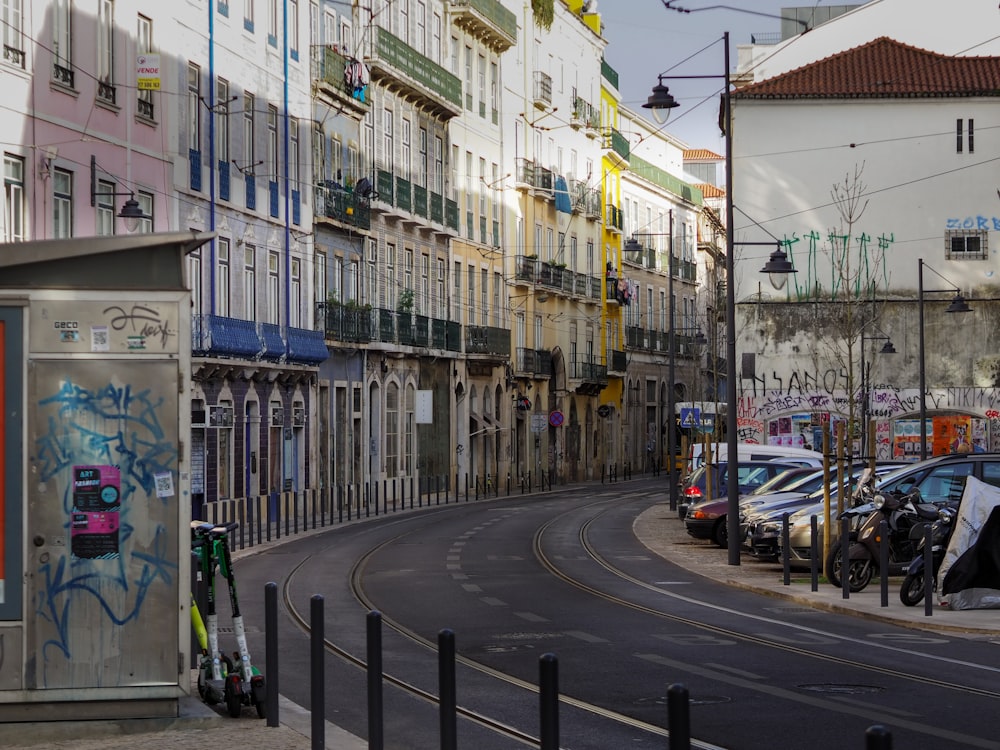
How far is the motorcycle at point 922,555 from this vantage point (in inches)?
846

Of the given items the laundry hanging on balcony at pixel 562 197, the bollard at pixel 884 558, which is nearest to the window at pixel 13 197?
the bollard at pixel 884 558

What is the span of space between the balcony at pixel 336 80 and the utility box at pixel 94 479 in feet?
135

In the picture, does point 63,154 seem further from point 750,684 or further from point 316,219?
point 750,684

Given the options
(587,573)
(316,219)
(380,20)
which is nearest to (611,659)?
(587,573)

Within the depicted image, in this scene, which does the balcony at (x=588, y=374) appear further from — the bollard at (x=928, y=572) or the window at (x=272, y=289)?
the bollard at (x=928, y=572)

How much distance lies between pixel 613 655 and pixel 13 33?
2111 centimetres

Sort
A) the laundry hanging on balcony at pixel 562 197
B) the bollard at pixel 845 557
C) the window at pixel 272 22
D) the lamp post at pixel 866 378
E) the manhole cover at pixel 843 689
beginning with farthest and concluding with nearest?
1. the laundry hanging on balcony at pixel 562 197
2. the lamp post at pixel 866 378
3. the window at pixel 272 22
4. the bollard at pixel 845 557
5. the manhole cover at pixel 843 689

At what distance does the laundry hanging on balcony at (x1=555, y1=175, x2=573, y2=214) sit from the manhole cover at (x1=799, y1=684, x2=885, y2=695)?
6661cm

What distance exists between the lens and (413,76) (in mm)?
60062

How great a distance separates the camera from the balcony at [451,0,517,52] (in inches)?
2635

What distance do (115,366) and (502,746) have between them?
10.9 feet

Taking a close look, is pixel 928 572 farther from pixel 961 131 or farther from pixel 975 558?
pixel 961 131

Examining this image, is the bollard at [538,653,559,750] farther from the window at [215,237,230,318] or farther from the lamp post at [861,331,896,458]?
the lamp post at [861,331,896,458]

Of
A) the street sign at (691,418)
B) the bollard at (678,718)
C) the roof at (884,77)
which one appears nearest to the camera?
the bollard at (678,718)
